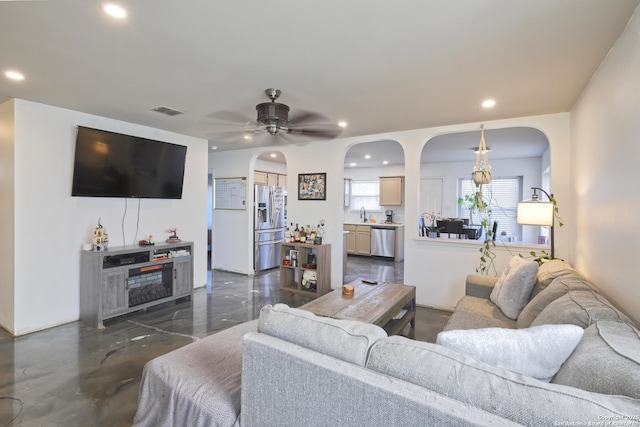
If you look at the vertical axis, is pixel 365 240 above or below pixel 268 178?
below

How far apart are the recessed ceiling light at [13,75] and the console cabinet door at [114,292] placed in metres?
1.97

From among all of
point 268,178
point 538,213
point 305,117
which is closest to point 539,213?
point 538,213

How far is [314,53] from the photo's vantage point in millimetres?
2188

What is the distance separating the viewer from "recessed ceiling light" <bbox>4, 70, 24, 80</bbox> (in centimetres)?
253

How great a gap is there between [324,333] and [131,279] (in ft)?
11.0

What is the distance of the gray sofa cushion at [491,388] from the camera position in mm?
812

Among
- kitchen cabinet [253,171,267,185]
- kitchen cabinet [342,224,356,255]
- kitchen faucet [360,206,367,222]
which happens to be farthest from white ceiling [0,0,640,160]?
kitchen faucet [360,206,367,222]

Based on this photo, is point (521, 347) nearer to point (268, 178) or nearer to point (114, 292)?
point (114, 292)

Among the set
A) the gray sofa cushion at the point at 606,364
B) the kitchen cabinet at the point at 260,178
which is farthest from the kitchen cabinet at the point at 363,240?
the gray sofa cushion at the point at 606,364

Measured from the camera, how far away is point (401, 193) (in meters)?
8.00

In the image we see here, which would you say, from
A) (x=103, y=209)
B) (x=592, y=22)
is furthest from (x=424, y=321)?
(x=103, y=209)

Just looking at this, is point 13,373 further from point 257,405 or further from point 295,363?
point 295,363

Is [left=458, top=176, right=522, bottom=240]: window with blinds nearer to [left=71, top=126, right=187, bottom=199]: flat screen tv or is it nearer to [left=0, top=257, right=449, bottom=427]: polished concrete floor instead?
[left=0, top=257, right=449, bottom=427]: polished concrete floor

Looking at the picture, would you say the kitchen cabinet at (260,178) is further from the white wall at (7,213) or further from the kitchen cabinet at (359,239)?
the white wall at (7,213)
